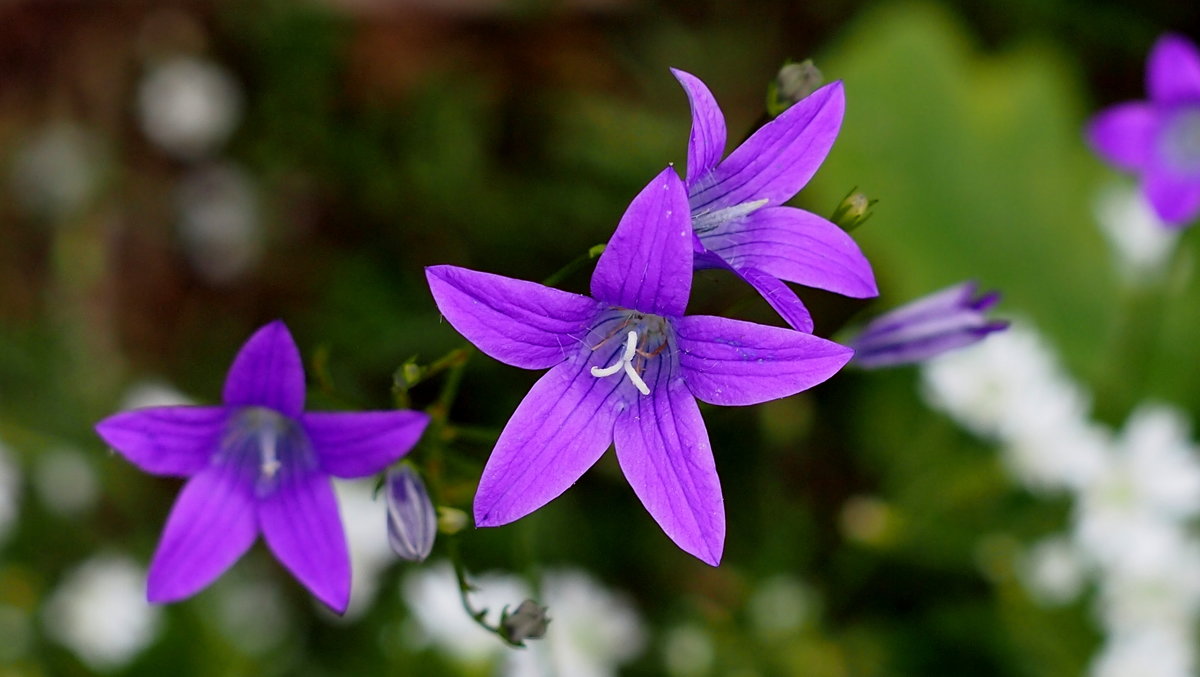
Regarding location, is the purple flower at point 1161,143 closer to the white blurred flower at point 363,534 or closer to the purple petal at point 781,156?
the purple petal at point 781,156

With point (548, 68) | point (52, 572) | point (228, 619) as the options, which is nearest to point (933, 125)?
point (548, 68)

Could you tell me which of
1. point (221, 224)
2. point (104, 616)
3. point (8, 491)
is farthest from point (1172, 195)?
point (8, 491)

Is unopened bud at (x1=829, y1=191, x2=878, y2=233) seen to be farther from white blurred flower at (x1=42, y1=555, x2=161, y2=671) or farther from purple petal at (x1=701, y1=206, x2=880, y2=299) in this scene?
white blurred flower at (x1=42, y1=555, x2=161, y2=671)

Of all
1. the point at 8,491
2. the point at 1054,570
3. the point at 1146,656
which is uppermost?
the point at 8,491

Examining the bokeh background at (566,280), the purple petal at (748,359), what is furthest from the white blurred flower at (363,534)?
the purple petal at (748,359)

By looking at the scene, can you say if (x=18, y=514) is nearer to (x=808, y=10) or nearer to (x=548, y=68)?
(x=548, y=68)

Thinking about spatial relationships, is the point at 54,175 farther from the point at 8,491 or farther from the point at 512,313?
the point at 512,313

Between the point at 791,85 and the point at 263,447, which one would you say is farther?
the point at 263,447

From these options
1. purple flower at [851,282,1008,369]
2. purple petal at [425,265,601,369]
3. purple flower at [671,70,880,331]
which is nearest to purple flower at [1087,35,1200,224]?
purple flower at [851,282,1008,369]
